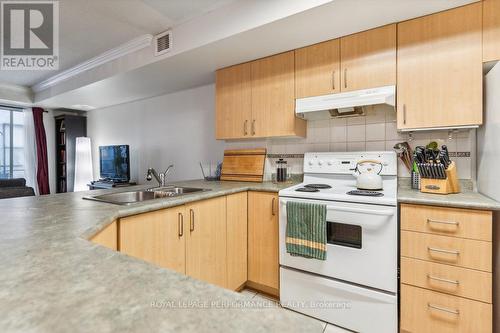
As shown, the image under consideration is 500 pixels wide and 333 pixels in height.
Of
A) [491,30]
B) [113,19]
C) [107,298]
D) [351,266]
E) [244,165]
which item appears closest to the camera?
[107,298]

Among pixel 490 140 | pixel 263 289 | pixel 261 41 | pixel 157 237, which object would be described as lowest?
pixel 263 289

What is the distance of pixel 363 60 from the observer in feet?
6.18

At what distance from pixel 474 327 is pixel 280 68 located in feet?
7.21

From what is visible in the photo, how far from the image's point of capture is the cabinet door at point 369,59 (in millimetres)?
1795

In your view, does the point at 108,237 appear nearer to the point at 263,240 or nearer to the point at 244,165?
the point at 263,240

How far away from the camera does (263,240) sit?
6.70 ft

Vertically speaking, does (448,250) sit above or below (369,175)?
below

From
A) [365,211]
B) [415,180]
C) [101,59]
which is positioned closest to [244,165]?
[365,211]

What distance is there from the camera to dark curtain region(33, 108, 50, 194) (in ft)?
15.2

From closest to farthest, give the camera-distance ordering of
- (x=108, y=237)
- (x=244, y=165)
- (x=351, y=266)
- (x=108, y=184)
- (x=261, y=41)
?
(x=108, y=237)
(x=351, y=266)
(x=261, y=41)
(x=244, y=165)
(x=108, y=184)

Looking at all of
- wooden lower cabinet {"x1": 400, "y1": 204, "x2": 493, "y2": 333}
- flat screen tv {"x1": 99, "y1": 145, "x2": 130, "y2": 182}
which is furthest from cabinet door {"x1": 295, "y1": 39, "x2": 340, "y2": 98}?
flat screen tv {"x1": 99, "y1": 145, "x2": 130, "y2": 182}

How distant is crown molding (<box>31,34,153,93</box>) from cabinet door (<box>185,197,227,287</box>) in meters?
1.79

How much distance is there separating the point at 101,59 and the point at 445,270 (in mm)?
3682

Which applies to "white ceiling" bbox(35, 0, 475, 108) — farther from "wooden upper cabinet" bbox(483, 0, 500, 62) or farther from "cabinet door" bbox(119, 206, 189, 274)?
"cabinet door" bbox(119, 206, 189, 274)
